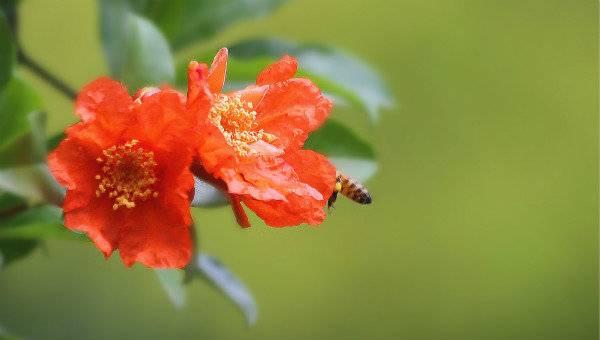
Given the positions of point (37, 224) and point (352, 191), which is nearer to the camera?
point (352, 191)

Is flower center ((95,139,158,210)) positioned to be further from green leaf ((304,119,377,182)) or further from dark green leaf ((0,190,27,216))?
green leaf ((304,119,377,182))

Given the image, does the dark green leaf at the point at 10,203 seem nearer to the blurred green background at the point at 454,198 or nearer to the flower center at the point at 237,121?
the flower center at the point at 237,121

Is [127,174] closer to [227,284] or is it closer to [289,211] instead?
[289,211]

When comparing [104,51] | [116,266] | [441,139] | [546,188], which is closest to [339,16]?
[441,139]

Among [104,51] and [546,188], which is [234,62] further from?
[546,188]

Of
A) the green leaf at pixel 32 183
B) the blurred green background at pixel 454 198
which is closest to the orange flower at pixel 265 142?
the green leaf at pixel 32 183

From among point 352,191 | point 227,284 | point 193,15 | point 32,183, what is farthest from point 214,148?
point 193,15
